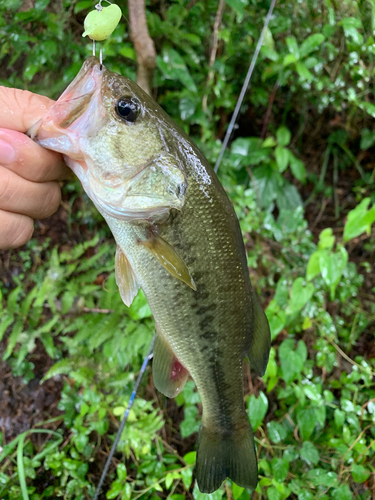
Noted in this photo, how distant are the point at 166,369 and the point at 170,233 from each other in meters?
0.47

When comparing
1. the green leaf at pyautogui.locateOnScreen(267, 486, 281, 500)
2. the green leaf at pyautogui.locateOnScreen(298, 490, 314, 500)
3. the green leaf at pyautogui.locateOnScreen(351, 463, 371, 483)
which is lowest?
the green leaf at pyautogui.locateOnScreen(298, 490, 314, 500)

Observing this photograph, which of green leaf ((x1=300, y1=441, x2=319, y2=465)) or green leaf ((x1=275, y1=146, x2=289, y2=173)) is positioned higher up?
green leaf ((x1=275, y1=146, x2=289, y2=173))

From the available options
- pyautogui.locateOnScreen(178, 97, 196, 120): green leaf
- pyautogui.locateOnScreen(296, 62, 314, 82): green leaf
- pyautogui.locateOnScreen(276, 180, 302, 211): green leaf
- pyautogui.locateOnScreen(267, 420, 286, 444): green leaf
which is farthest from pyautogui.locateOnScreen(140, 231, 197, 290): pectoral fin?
pyautogui.locateOnScreen(276, 180, 302, 211): green leaf

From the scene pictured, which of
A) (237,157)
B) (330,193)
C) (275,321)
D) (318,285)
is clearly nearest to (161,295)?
(275,321)

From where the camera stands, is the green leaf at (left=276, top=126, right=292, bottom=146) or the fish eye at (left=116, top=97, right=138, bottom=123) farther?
the green leaf at (left=276, top=126, right=292, bottom=146)

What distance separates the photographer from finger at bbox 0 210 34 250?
2.94 ft

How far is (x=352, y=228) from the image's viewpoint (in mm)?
1523

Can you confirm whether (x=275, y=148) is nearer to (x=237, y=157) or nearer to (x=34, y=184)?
(x=237, y=157)

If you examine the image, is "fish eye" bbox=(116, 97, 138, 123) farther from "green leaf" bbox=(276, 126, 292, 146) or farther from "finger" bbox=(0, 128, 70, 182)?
"green leaf" bbox=(276, 126, 292, 146)

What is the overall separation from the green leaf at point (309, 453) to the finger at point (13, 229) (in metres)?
1.54

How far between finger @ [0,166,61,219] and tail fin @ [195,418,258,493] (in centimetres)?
93

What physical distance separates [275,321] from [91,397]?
1.01 metres

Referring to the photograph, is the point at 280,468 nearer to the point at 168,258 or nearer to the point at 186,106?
the point at 168,258

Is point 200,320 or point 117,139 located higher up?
point 117,139
